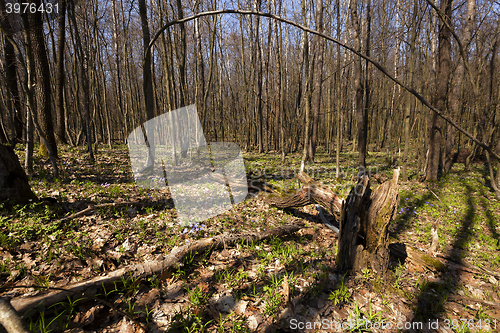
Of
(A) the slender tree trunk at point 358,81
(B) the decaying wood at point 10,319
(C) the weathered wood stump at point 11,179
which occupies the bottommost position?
(B) the decaying wood at point 10,319

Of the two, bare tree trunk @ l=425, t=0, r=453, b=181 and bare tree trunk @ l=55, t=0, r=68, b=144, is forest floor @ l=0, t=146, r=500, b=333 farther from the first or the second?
bare tree trunk @ l=55, t=0, r=68, b=144

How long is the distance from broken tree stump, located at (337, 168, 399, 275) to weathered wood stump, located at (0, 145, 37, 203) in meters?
4.87

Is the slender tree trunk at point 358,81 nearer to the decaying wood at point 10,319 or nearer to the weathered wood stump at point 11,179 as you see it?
the decaying wood at point 10,319

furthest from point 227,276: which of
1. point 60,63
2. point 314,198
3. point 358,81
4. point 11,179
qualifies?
point 60,63

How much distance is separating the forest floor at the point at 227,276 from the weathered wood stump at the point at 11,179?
169 mm

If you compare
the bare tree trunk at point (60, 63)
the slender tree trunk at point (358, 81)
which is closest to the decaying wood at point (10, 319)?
the slender tree trunk at point (358, 81)

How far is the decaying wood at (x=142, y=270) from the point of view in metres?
1.94

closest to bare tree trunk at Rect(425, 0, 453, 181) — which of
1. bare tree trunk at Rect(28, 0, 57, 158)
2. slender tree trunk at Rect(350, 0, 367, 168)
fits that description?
slender tree trunk at Rect(350, 0, 367, 168)

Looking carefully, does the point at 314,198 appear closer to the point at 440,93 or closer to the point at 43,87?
the point at 440,93

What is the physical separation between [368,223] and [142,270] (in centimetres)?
279

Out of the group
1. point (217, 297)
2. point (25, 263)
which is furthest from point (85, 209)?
point (217, 297)

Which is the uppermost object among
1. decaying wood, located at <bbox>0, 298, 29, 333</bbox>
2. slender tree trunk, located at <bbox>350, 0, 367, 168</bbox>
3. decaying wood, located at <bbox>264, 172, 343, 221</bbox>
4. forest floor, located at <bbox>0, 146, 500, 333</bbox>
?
slender tree trunk, located at <bbox>350, 0, 367, 168</bbox>

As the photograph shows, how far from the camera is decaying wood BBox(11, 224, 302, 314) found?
6.37ft

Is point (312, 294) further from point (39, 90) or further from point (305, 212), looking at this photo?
point (39, 90)
